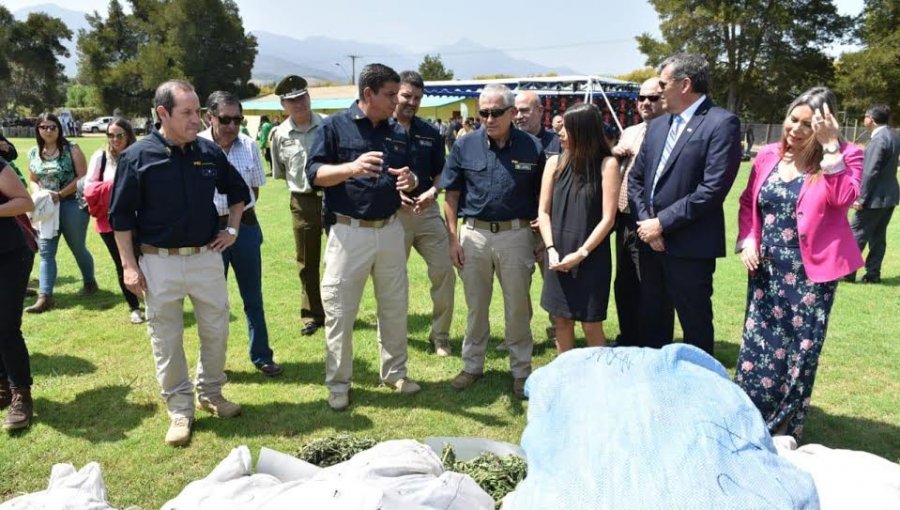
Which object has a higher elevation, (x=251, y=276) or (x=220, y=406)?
(x=251, y=276)

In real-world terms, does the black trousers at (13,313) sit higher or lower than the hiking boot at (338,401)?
higher

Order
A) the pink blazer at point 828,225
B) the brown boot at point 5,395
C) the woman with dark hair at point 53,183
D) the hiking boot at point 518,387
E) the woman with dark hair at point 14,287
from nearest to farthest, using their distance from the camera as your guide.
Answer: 1. the pink blazer at point 828,225
2. the woman with dark hair at point 14,287
3. the brown boot at point 5,395
4. the hiking boot at point 518,387
5. the woman with dark hair at point 53,183

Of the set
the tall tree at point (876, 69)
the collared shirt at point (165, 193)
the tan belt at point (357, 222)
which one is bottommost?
the tan belt at point (357, 222)

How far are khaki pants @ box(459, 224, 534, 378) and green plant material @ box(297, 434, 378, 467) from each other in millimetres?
1634

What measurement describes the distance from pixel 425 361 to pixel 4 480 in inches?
113

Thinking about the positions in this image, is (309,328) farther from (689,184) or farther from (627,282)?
(689,184)

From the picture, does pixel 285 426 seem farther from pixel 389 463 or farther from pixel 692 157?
pixel 692 157

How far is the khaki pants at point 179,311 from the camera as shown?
12.0ft

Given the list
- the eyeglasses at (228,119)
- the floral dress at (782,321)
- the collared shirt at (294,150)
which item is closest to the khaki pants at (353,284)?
the eyeglasses at (228,119)

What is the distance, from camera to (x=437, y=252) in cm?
522

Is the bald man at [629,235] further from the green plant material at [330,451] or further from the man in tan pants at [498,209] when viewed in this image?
the green plant material at [330,451]

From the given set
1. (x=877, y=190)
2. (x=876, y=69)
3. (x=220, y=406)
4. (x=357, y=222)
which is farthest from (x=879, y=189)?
(x=876, y=69)

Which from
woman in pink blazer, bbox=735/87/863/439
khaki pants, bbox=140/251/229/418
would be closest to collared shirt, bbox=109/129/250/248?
khaki pants, bbox=140/251/229/418

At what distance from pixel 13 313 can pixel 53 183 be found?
291cm
